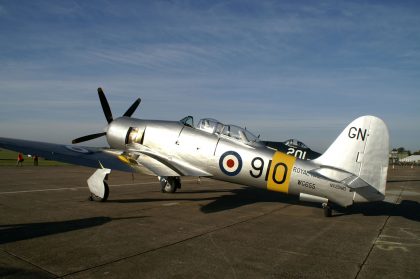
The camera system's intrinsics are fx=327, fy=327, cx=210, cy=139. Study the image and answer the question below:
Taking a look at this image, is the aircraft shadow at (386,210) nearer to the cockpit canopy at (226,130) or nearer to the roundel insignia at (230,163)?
the roundel insignia at (230,163)

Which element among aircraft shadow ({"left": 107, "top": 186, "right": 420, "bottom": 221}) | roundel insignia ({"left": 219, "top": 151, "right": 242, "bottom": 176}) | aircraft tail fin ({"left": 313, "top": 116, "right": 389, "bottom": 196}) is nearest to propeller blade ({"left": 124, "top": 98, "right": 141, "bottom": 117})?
aircraft shadow ({"left": 107, "top": 186, "right": 420, "bottom": 221})

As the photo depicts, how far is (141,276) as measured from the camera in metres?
4.53

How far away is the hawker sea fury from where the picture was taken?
8.54m

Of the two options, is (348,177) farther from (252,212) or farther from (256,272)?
(256,272)

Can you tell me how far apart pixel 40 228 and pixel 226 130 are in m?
5.89

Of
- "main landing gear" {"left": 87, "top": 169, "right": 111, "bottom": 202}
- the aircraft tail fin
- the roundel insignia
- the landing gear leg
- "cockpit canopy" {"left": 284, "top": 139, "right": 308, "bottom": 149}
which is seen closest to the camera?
the aircraft tail fin

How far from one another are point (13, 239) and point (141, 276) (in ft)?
10.0

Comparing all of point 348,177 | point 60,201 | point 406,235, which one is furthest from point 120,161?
point 406,235

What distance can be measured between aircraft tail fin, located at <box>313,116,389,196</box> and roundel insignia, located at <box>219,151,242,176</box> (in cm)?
223

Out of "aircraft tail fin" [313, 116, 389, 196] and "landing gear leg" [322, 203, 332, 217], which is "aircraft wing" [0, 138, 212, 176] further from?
"aircraft tail fin" [313, 116, 389, 196]

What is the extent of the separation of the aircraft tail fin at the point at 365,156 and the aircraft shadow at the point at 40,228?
5.83 meters

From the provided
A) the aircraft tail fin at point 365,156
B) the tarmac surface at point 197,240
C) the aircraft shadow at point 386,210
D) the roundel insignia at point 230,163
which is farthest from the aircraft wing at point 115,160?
the aircraft shadow at point 386,210

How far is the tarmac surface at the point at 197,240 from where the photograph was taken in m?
4.89

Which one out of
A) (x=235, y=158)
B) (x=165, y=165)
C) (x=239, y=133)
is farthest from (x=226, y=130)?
(x=165, y=165)
